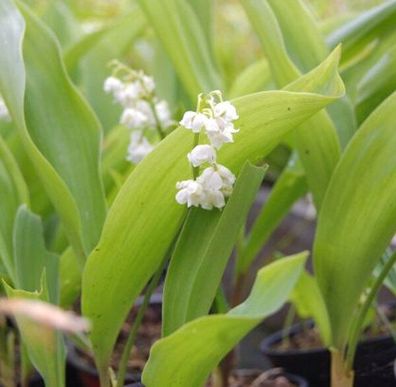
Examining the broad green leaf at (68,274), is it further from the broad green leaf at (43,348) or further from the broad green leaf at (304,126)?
the broad green leaf at (304,126)

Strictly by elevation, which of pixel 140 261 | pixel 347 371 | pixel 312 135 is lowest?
pixel 347 371

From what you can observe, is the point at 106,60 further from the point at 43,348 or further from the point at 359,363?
the point at 43,348

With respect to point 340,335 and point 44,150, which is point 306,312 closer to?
point 340,335

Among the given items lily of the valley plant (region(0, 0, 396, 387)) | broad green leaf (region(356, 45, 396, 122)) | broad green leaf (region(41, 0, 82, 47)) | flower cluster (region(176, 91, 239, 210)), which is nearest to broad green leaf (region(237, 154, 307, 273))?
lily of the valley plant (region(0, 0, 396, 387))

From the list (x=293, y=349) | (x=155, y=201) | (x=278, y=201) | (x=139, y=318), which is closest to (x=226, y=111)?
(x=155, y=201)

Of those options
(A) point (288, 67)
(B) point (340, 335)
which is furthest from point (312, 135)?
(B) point (340, 335)

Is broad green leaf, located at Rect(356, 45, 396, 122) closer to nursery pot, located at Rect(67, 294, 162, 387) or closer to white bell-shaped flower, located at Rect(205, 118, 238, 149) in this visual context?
white bell-shaped flower, located at Rect(205, 118, 238, 149)
